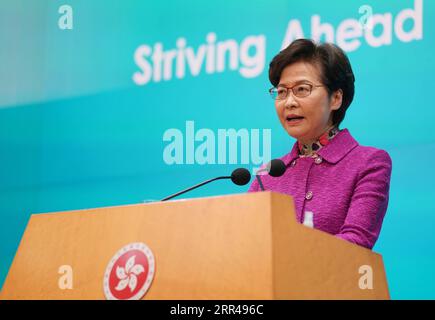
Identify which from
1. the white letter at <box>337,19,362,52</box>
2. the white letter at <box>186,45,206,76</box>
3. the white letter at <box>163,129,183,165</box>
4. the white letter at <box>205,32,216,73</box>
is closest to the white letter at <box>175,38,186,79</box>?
the white letter at <box>186,45,206,76</box>

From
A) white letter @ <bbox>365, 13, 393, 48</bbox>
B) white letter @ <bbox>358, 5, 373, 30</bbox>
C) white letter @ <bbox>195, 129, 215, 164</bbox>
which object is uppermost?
white letter @ <bbox>358, 5, 373, 30</bbox>

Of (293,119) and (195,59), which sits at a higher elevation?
(195,59)

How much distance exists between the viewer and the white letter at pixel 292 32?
380cm

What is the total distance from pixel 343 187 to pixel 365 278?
58 centimetres

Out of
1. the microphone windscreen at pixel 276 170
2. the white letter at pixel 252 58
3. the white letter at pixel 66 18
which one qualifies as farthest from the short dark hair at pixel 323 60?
the white letter at pixel 66 18

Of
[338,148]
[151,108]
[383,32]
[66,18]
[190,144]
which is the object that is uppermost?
[66,18]

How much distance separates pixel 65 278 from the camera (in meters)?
2.05

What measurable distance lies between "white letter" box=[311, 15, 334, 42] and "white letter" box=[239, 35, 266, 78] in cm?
30

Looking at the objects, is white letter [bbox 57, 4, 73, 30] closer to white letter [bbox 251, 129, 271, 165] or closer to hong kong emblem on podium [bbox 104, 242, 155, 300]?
white letter [bbox 251, 129, 271, 165]

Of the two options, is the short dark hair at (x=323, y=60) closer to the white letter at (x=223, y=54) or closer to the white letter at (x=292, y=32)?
the white letter at (x=292, y=32)

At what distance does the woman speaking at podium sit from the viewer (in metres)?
2.58

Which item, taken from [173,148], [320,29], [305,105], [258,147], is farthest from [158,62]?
[305,105]

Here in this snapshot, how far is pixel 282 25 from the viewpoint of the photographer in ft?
12.7

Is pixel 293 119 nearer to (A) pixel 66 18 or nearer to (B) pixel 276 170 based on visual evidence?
(B) pixel 276 170
